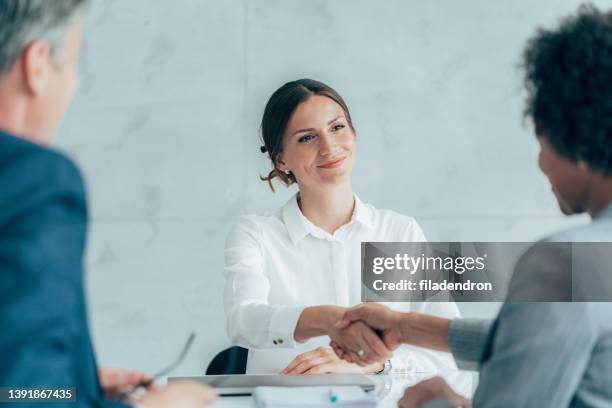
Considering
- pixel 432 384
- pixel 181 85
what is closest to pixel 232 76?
pixel 181 85

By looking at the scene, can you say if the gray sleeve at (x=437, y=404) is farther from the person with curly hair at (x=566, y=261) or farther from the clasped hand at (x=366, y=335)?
the clasped hand at (x=366, y=335)

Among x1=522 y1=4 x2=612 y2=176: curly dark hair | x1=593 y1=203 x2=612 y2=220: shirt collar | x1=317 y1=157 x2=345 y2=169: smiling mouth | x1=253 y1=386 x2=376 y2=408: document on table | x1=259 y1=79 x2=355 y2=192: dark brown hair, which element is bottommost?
x1=253 y1=386 x2=376 y2=408: document on table

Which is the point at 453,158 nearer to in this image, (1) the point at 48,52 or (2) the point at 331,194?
(2) the point at 331,194

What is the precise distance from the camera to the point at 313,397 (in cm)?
135

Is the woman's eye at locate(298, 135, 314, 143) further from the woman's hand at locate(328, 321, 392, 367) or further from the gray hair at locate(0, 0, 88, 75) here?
Result: the gray hair at locate(0, 0, 88, 75)

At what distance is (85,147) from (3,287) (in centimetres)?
188

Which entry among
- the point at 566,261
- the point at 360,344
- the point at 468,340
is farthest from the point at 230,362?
the point at 566,261

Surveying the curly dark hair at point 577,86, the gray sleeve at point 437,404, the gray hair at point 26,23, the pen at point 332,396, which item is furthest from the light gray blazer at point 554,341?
the gray hair at point 26,23

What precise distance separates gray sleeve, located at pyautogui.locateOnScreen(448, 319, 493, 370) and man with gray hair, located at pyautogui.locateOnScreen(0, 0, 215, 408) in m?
0.70

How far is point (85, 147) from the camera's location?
2570mm

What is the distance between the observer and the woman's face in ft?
7.23

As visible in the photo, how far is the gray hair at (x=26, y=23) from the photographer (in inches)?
35.2

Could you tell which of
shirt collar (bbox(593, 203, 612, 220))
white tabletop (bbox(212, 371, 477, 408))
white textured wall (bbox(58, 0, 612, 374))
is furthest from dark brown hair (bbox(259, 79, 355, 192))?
shirt collar (bbox(593, 203, 612, 220))

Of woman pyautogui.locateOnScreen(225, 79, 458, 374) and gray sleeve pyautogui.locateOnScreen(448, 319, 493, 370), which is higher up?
woman pyautogui.locateOnScreen(225, 79, 458, 374)
